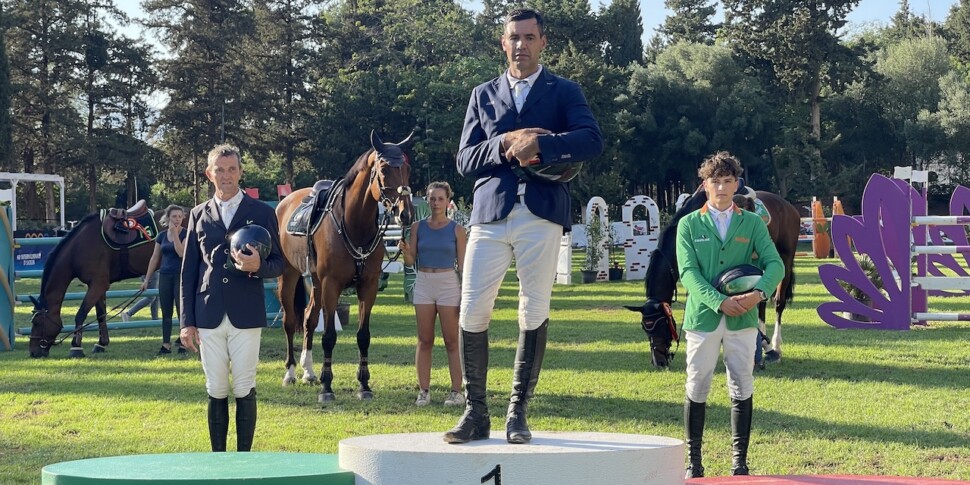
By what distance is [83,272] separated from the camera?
13195mm

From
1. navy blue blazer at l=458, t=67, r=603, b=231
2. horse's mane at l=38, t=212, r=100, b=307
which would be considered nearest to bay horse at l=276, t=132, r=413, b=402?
navy blue blazer at l=458, t=67, r=603, b=231

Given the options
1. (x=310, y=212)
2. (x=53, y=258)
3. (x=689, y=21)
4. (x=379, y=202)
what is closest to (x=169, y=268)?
(x=53, y=258)

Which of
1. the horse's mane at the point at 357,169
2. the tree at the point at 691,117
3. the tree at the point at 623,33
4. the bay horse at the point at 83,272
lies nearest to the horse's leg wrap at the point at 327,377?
the horse's mane at the point at 357,169

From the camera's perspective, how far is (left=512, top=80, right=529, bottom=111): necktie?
482cm

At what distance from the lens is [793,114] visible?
55094 mm

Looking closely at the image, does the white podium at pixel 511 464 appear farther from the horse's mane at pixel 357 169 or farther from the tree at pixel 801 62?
the tree at pixel 801 62

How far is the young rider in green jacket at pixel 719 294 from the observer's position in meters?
5.68

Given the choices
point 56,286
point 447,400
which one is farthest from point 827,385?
point 56,286

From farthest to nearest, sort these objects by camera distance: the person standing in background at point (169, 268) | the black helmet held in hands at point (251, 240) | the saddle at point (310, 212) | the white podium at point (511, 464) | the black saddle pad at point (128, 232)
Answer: the black saddle pad at point (128, 232), the person standing in background at point (169, 268), the saddle at point (310, 212), the black helmet held in hands at point (251, 240), the white podium at point (511, 464)

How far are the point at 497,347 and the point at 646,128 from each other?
44.1m

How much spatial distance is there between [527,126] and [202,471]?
2175mm

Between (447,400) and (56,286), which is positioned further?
(56,286)

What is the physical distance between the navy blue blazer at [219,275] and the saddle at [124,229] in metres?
8.10

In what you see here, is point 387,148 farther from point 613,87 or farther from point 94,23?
point 94,23
